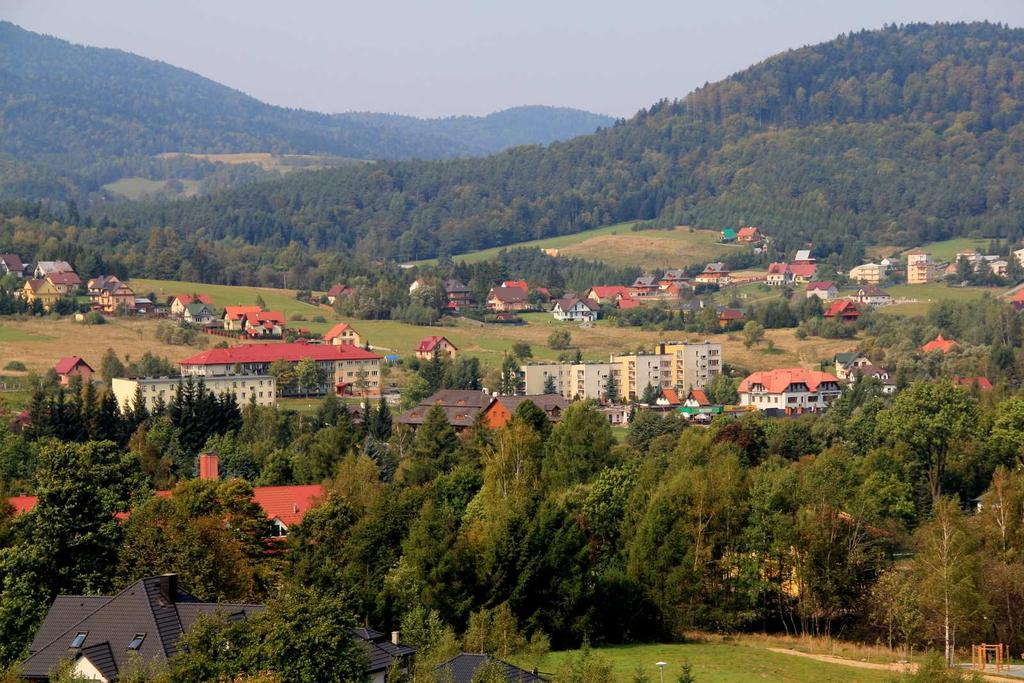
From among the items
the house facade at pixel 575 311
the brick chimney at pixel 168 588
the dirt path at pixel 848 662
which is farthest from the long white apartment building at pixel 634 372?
the brick chimney at pixel 168 588

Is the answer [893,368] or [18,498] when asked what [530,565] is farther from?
[893,368]

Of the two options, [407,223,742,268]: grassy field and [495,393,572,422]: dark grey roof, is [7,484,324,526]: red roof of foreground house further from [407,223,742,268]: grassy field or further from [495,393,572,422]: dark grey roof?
[407,223,742,268]: grassy field

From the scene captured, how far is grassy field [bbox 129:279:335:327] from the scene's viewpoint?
118 meters

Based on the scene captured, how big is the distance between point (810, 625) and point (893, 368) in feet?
188

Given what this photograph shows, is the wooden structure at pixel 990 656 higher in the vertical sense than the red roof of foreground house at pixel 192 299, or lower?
lower

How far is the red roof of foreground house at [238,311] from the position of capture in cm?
10837

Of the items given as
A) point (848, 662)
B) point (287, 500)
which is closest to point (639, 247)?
point (287, 500)

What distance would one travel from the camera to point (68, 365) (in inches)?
3322

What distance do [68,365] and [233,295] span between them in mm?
37538

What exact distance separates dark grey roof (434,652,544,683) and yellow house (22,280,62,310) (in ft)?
266

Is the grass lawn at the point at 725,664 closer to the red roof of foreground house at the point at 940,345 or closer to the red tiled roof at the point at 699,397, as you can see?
the red tiled roof at the point at 699,397

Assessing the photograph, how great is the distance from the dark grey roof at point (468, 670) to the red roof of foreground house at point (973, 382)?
55874 mm

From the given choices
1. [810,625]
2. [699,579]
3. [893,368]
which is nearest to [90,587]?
[699,579]

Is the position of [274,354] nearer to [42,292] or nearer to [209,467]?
[42,292]
